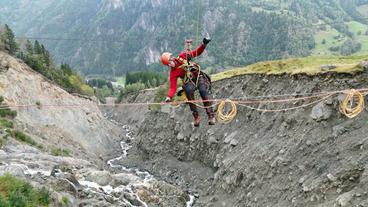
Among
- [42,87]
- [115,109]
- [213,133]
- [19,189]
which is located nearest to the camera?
[19,189]

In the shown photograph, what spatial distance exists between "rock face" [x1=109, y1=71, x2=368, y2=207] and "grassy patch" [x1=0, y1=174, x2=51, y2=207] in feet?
42.3

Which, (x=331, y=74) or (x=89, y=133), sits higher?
(x=331, y=74)

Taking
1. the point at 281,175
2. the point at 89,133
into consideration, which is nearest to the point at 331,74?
the point at 281,175

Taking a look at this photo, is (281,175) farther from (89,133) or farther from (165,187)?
(89,133)

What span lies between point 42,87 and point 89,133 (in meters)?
8.47

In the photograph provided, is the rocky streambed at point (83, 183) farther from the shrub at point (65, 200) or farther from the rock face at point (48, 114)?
the rock face at point (48, 114)

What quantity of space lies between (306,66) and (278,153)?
8026mm

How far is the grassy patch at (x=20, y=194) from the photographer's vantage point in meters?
19.1

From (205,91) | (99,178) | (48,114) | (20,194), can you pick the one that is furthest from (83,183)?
(48,114)

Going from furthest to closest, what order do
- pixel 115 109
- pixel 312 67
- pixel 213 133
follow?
pixel 115 109, pixel 213 133, pixel 312 67

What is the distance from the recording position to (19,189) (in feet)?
67.7

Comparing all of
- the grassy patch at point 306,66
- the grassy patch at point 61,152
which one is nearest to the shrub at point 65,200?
the grassy patch at point 61,152

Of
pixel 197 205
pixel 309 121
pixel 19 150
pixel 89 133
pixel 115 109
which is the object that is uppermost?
pixel 309 121

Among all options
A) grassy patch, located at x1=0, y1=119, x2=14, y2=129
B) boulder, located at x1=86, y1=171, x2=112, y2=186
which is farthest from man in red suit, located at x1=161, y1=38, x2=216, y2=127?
grassy patch, located at x1=0, y1=119, x2=14, y2=129
